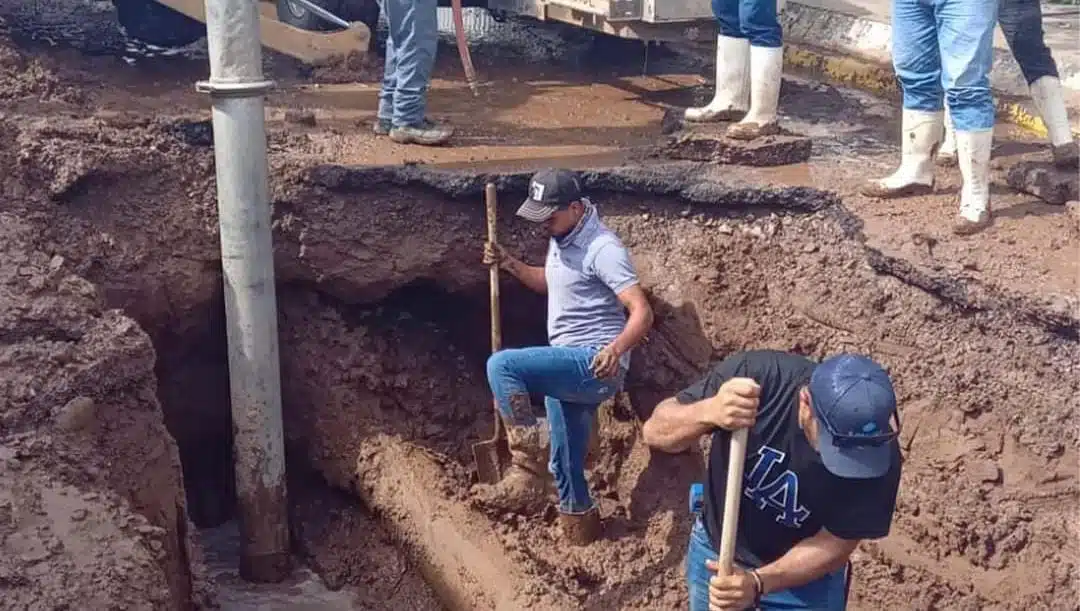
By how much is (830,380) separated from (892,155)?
348 centimetres

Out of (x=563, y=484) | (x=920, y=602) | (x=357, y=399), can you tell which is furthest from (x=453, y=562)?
(x=920, y=602)

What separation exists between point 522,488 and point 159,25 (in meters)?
4.93

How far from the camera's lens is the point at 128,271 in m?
5.44

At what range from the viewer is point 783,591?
143 inches

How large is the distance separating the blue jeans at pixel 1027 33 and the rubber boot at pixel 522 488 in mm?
2954

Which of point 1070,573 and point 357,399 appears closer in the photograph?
point 1070,573

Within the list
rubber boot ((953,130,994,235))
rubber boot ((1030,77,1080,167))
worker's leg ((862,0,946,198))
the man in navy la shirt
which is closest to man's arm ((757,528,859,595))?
the man in navy la shirt

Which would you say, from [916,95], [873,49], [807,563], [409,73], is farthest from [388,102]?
[873,49]

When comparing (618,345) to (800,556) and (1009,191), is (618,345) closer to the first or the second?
(800,556)

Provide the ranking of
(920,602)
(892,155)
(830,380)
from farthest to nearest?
(892,155), (920,602), (830,380)

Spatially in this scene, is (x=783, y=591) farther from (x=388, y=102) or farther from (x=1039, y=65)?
(x=388, y=102)

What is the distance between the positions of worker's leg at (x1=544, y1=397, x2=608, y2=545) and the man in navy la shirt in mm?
1486

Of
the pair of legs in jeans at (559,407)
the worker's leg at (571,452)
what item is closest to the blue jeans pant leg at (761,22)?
the pair of legs in jeans at (559,407)

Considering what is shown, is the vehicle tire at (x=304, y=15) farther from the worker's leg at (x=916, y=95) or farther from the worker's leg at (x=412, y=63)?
the worker's leg at (x=916, y=95)
